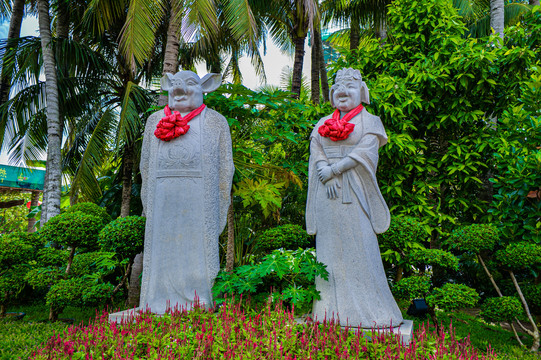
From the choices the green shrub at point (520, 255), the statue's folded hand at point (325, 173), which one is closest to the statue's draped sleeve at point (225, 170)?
the statue's folded hand at point (325, 173)

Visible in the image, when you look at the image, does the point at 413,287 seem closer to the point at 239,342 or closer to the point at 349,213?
the point at 349,213

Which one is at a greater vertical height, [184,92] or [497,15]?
[497,15]

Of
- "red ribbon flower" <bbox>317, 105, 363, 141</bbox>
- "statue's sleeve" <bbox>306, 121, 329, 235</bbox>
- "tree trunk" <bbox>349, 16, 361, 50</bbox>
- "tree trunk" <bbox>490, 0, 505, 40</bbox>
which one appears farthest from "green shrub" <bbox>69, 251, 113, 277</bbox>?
"tree trunk" <bbox>349, 16, 361, 50</bbox>

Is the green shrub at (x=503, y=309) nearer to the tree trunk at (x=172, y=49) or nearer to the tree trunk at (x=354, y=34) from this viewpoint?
the tree trunk at (x=172, y=49)

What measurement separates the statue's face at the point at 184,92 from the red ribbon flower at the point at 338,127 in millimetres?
1427

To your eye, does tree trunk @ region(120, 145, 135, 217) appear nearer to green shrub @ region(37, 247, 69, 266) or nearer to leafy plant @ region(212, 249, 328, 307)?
green shrub @ region(37, 247, 69, 266)

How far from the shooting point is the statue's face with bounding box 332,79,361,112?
4035 mm

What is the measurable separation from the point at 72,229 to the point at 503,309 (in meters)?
5.07

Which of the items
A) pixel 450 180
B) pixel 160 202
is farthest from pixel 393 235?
pixel 160 202

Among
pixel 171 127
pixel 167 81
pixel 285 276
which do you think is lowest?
pixel 285 276

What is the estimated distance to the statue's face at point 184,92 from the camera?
4293 millimetres

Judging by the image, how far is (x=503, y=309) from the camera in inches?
170

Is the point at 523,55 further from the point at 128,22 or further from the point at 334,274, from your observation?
the point at 128,22

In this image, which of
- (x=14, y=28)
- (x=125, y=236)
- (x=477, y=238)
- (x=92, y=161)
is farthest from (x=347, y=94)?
(x=14, y=28)
